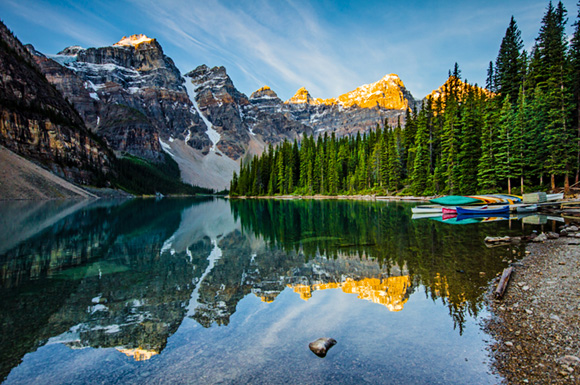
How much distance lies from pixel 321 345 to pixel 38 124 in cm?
12575

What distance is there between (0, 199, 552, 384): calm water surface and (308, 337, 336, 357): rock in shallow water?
0.12 metres

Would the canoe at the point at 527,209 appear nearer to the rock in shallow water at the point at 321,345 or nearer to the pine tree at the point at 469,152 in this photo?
the pine tree at the point at 469,152

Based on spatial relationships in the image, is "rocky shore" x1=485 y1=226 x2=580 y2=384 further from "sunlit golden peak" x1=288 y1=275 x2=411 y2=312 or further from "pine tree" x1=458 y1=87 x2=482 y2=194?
"pine tree" x1=458 y1=87 x2=482 y2=194

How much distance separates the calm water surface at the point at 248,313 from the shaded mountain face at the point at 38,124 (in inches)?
3917

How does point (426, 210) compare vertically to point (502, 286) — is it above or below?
above

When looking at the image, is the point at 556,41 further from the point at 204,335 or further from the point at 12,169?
the point at 12,169

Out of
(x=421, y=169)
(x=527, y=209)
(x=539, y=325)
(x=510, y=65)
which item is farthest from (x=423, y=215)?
(x=510, y=65)

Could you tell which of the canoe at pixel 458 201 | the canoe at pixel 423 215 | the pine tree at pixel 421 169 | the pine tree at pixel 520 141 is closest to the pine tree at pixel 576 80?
the pine tree at pixel 520 141

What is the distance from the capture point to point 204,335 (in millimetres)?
6863

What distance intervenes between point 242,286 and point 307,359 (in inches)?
206

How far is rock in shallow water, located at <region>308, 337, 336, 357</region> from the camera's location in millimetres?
5844

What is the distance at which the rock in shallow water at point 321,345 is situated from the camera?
5.84m

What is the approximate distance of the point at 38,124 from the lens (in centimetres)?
9544

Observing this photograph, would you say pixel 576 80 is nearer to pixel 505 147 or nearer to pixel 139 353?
pixel 505 147
